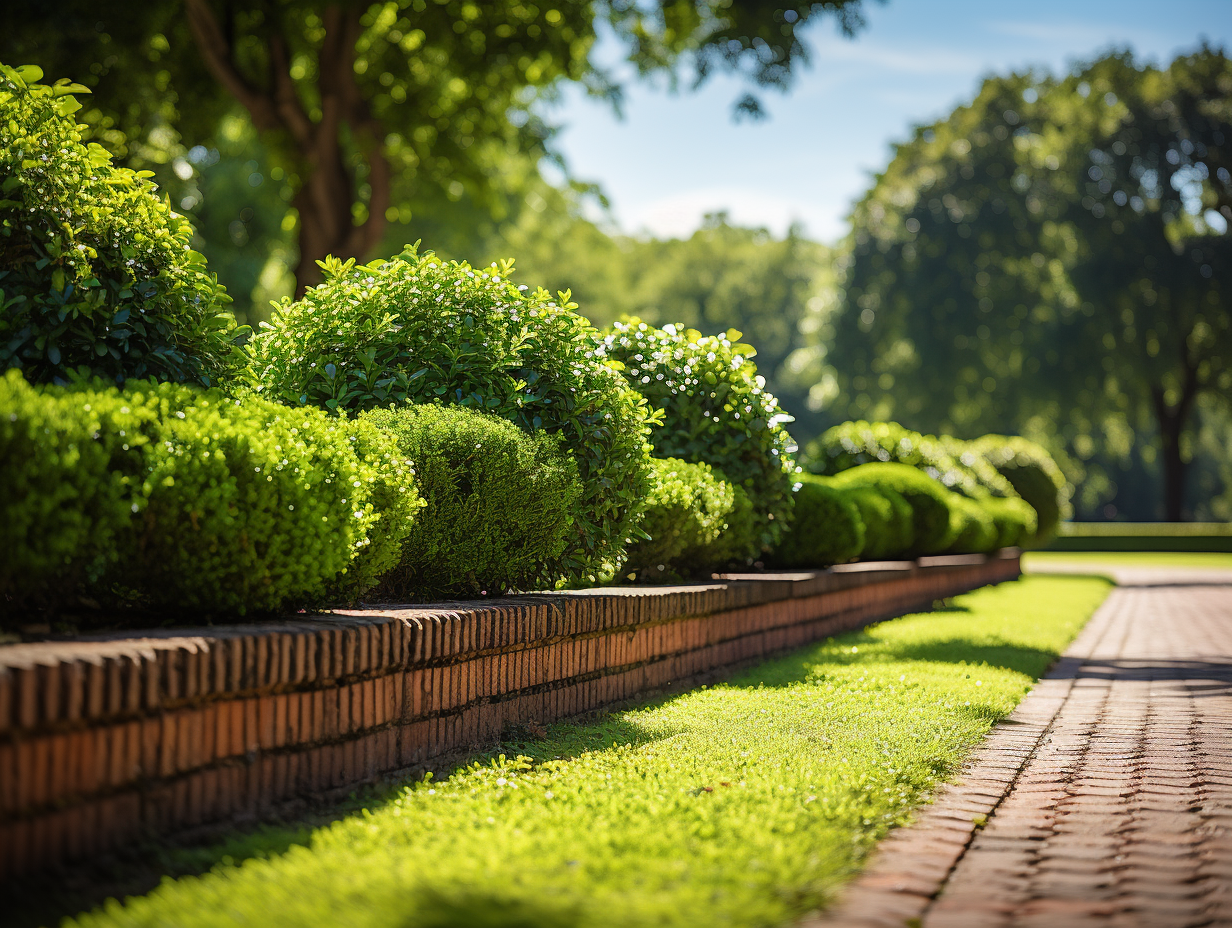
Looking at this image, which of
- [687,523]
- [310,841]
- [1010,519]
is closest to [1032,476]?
[1010,519]

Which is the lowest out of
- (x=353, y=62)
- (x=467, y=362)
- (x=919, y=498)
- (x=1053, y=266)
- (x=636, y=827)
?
(x=636, y=827)

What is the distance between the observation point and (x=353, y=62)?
16.8m

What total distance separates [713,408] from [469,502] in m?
4.45

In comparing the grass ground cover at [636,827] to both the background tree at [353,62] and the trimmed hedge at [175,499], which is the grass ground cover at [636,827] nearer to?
the trimmed hedge at [175,499]

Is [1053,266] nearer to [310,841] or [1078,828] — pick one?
[1078,828]

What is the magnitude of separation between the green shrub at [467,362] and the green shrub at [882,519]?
5.97 metres

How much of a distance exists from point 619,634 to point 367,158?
13.5 m

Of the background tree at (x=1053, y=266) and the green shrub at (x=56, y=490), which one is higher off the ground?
the background tree at (x=1053, y=266)

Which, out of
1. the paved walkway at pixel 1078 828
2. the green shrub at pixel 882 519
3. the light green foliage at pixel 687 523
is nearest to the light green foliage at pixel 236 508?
the paved walkway at pixel 1078 828

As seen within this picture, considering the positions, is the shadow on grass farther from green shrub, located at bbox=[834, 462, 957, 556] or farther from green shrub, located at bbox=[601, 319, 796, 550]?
green shrub, located at bbox=[834, 462, 957, 556]

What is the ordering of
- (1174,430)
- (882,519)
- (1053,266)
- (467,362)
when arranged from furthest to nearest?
(1053,266) < (1174,430) < (882,519) < (467,362)

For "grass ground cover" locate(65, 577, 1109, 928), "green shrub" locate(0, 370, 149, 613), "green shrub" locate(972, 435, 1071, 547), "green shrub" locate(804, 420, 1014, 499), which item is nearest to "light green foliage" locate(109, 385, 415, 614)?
"green shrub" locate(0, 370, 149, 613)

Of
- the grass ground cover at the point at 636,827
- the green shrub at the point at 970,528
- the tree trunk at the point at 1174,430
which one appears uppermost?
the tree trunk at the point at 1174,430

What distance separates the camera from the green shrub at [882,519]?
507 inches
